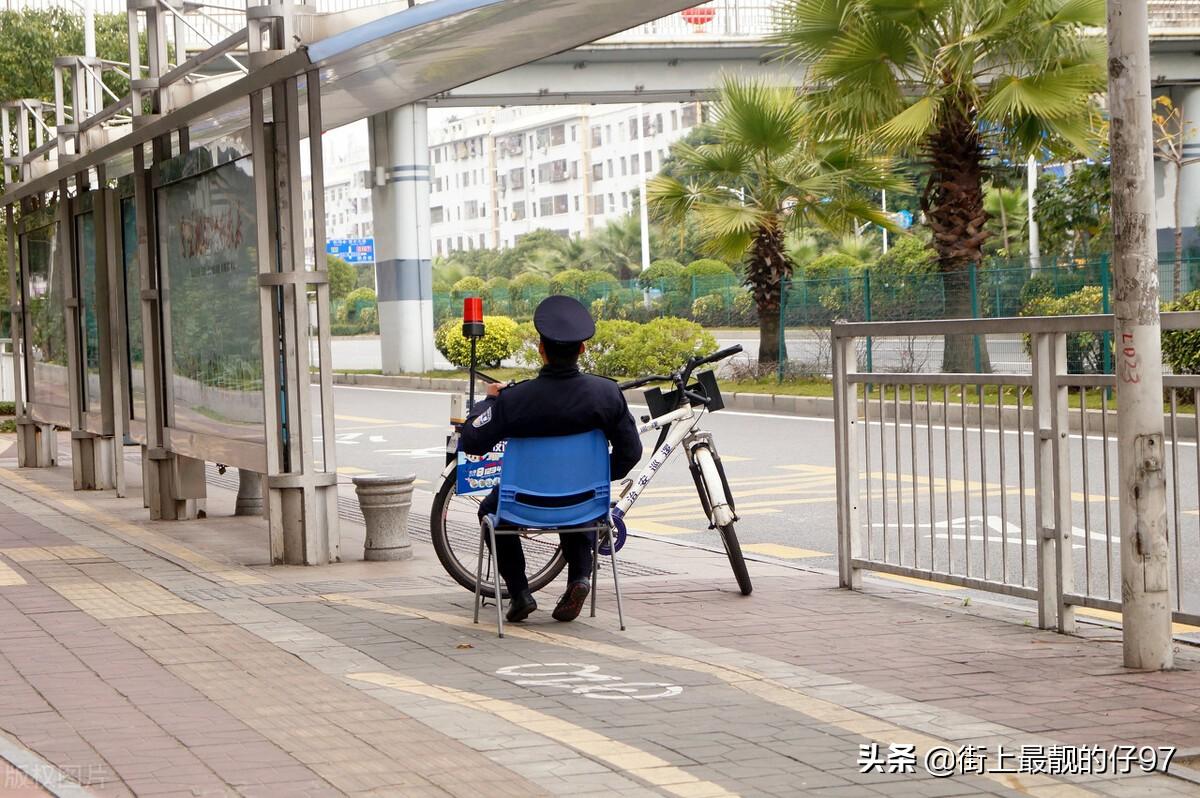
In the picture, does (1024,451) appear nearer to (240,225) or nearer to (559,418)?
(559,418)

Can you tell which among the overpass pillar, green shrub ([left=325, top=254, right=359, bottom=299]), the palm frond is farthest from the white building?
the palm frond

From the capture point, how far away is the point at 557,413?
22.8 ft

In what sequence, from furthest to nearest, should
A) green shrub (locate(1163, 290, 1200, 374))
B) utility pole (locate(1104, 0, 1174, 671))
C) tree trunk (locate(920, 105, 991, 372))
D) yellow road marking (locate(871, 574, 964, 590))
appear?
tree trunk (locate(920, 105, 991, 372)), green shrub (locate(1163, 290, 1200, 374)), yellow road marking (locate(871, 574, 964, 590)), utility pole (locate(1104, 0, 1174, 671))

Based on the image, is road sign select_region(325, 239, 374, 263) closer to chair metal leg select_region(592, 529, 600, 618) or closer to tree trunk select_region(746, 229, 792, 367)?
tree trunk select_region(746, 229, 792, 367)

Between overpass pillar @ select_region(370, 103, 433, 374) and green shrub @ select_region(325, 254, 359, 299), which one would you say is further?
green shrub @ select_region(325, 254, 359, 299)

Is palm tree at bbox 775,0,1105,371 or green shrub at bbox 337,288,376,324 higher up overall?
palm tree at bbox 775,0,1105,371

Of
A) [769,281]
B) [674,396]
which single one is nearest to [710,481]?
[674,396]

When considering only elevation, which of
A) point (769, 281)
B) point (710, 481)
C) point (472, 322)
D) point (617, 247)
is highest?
point (617, 247)

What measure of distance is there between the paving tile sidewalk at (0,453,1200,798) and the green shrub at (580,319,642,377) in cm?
1848

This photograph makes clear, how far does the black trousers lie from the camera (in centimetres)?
726

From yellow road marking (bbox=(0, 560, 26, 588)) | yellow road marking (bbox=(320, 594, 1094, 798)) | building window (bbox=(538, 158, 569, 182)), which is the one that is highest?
building window (bbox=(538, 158, 569, 182))

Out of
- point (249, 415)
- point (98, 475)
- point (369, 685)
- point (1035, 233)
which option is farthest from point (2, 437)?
point (1035, 233)

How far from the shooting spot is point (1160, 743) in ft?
16.4

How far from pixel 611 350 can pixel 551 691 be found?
22020mm
